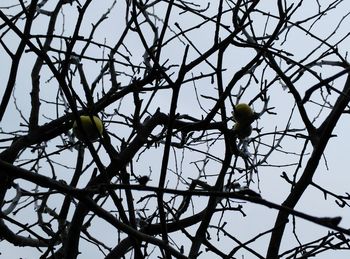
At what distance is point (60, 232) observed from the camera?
8.50ft

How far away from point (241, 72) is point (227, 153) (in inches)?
17.1

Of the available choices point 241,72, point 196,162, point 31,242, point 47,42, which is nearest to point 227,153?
point 241,72

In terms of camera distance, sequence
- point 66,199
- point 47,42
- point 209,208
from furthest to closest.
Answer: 1. point 47,42
2. point 66,199
3. point 209,208

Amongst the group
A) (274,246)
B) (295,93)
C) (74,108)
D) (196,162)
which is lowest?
(274,246)

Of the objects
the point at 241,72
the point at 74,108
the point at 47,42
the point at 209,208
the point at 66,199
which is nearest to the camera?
the point at 74,108

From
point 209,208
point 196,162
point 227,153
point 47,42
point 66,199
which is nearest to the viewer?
point 209,208

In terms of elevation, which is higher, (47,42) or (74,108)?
(47,42)

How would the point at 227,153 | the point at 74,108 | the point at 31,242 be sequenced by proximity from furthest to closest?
the point at 31,242, the point at 227,153, the point at 74,108

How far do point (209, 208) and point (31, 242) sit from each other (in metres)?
1.22

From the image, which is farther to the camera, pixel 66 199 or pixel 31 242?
pixel 31 242

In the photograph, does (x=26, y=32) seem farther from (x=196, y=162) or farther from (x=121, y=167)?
(x=196, y=162)

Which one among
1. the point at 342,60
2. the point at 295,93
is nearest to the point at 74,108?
the point at 295,93

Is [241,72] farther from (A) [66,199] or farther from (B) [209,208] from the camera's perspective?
(A) [66,199]

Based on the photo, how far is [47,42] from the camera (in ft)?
10.9
